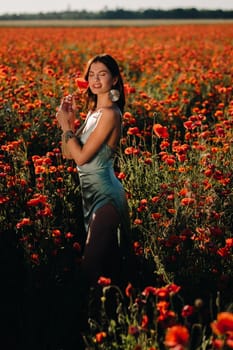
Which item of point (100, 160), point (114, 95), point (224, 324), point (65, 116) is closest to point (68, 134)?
point (65, 116)

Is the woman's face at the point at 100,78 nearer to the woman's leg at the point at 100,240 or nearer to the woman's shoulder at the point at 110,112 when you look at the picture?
the woman's shoulder at the point at 110,112

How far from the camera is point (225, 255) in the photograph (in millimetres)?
2809

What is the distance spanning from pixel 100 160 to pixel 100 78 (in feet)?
1.49

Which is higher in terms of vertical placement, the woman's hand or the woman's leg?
the woman's hand

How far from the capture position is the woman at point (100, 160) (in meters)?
2.80

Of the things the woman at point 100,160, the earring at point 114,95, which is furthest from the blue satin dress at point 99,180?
the earring at point 114,95

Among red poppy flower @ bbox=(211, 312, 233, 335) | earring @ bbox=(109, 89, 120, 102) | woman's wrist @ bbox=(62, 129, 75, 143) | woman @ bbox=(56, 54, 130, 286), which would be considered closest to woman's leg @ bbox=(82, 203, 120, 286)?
woman @ bbox=(56, 54, 130, 286)

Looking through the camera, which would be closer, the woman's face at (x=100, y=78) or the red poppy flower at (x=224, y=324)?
the red poppy flower at (x=224, y=324)

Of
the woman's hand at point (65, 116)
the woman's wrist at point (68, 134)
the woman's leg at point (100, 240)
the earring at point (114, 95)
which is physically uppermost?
the earring at point (114, 95)

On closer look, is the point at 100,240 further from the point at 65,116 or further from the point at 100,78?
the point at 100,78

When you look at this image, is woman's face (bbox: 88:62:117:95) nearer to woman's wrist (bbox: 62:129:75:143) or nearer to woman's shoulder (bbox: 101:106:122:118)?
woman's shoulder (bbox: 101:106:122:118)

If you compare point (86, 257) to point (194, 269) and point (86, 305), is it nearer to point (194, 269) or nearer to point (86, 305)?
point (86, 305)

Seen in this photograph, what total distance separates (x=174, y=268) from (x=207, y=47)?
11.9m

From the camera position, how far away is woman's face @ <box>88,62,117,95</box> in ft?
9.30
